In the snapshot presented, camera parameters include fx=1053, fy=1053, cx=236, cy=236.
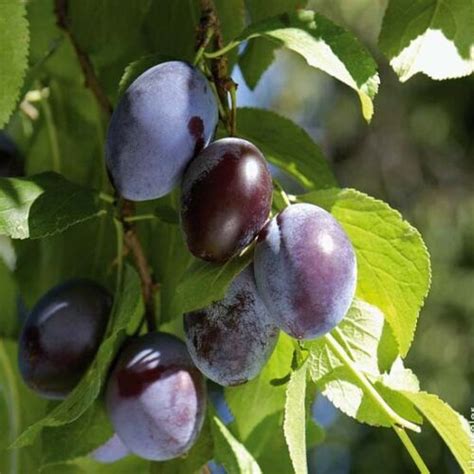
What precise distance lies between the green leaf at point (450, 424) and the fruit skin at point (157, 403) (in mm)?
131

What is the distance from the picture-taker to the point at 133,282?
2.20 feet

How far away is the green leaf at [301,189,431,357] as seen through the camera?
60cm

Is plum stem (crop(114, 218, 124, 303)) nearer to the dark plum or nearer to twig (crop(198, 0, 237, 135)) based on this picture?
twig (crop(198, 0, 237, 135))

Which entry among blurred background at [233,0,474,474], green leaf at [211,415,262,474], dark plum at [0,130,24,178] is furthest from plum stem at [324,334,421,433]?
blurred background at [233,0,474,474]

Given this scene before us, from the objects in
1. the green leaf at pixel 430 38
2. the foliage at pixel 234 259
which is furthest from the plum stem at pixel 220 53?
the green leaf at pixel 430 38

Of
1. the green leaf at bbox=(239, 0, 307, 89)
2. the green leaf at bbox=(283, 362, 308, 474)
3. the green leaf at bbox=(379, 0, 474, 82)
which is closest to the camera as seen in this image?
the green leaf at bbox=(283, 362, 308, 474)

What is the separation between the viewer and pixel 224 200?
55 cm

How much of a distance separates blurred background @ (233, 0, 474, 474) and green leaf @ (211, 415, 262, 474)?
5.28 ft

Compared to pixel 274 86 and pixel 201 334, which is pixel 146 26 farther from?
pixel 274 86

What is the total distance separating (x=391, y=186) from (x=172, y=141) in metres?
3.00

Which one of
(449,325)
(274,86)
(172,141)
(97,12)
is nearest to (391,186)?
(274,86)

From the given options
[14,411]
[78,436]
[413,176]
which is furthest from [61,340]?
[413,176]

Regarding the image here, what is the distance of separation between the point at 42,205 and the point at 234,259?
126 mm

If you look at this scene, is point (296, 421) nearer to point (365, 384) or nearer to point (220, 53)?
point (365, 384)
